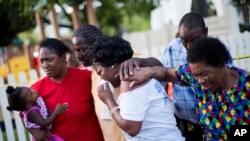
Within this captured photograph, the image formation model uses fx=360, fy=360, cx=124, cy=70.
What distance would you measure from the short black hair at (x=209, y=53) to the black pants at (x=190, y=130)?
1.13 metres

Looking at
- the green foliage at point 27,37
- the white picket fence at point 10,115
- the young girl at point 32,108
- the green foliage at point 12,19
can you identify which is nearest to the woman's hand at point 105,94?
the young girl at point 32,108

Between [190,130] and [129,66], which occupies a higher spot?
[129,66]

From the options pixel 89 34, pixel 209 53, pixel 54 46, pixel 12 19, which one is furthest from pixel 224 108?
pixel 12 19

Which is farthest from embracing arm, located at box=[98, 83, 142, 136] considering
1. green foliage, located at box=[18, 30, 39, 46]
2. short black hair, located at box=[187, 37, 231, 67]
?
green foliage, located at box=[18, 30, 39, 46]

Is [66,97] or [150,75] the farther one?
[66,97]

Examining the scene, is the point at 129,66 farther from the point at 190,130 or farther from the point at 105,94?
the point at 190,130

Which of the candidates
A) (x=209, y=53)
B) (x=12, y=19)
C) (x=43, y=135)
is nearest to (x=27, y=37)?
→ (x=12, y=19)

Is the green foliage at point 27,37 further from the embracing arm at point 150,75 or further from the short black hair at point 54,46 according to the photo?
the embracing arm at point 150,75

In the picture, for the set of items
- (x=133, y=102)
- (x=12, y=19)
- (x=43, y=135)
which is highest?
(x=12, y=19)

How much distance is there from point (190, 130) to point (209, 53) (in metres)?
1.28

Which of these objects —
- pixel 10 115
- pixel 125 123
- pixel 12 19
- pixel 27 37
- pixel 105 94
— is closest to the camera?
pixel 125 123

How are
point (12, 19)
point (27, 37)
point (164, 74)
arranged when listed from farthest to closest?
point (27, 37)
point (12, 19)
point (164, 74)

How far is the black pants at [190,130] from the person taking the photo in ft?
10.1

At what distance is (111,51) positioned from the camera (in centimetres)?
224
